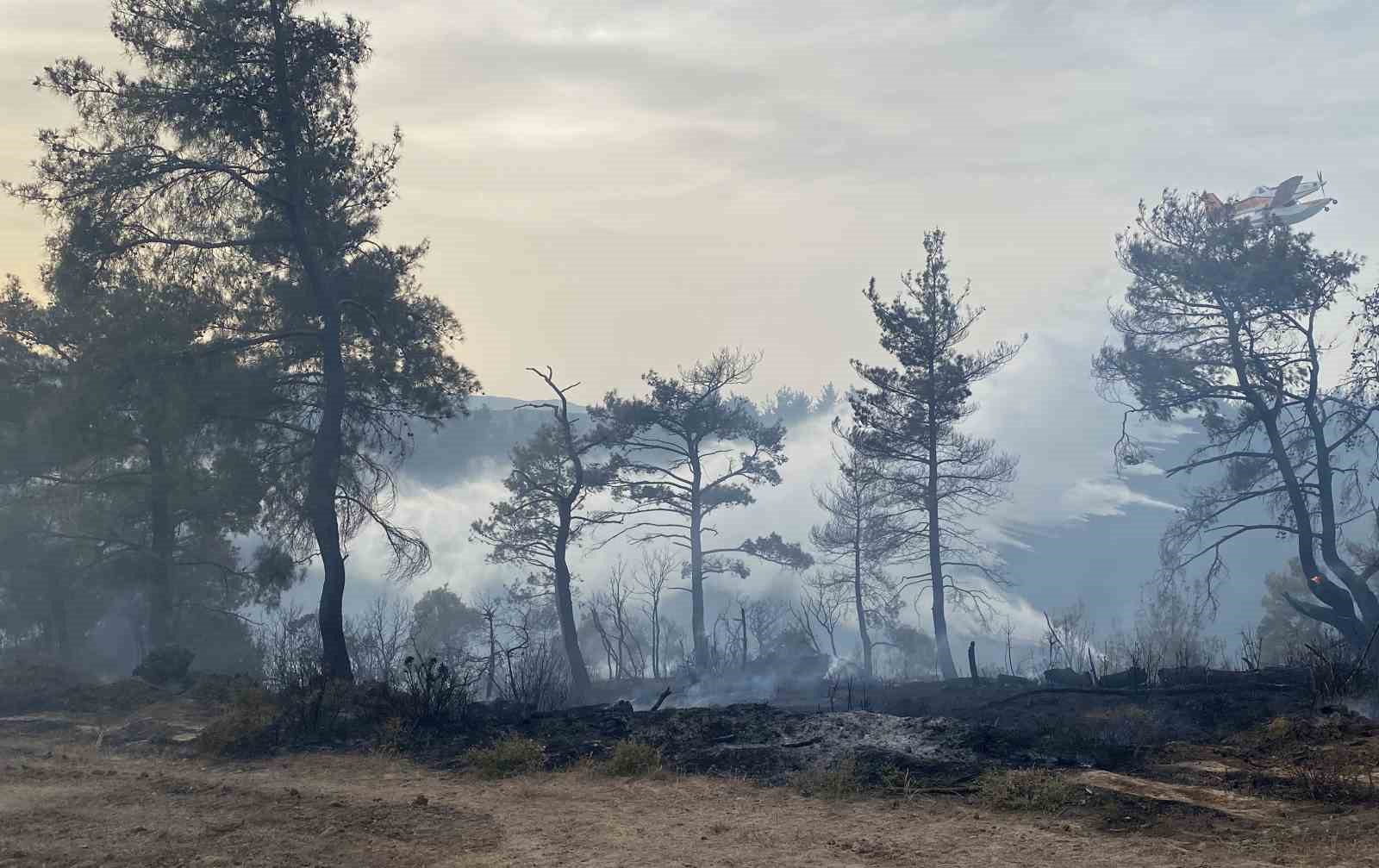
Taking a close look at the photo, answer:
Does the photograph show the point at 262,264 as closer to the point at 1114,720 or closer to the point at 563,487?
the point at 563,487

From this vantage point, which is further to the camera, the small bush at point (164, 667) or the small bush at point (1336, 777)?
the small bush at point (164, 667)

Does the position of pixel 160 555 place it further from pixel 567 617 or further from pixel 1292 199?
pixel 1292 199

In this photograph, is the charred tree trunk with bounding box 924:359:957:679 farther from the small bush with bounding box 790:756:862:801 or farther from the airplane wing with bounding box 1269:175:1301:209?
the small bush with bounding box 790:756:862:801

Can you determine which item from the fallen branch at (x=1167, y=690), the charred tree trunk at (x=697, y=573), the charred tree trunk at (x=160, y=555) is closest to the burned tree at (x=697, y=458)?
the charred tree trunk at (x=697, y=573)

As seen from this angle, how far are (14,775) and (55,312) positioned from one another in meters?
19.9

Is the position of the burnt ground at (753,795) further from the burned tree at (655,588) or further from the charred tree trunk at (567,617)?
the burned tree at (655,588)

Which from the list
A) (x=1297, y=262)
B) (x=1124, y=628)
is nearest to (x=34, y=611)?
(x=1297, y=262)

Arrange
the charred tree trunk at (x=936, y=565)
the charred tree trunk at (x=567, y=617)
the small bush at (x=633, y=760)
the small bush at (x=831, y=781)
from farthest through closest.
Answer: the charred tree trunk at (x=936, y=565) → the charred tree trunk at (x=567, y=617) → the small bush at (x=633, y=760) → the small bush at (x=831, y=781)

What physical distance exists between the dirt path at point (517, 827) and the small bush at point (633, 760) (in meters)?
0.32

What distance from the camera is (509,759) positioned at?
11.1 m

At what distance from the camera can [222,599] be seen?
3553 centimetres

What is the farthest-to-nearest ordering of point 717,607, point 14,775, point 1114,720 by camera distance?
point 717,607 → point 1114,720 → point 14,775

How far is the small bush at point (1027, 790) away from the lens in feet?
28.3

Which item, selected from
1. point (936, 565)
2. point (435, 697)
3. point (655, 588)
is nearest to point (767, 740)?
point (435, 697)
